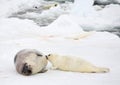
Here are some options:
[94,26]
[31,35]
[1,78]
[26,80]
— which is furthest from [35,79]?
[94,26]

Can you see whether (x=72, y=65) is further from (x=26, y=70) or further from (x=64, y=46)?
(x=64, y=46)

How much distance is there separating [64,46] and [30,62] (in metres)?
1.71

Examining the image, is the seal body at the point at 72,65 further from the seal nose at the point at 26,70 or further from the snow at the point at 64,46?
the seal nose at the point at 26,70

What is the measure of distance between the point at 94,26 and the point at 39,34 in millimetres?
2809

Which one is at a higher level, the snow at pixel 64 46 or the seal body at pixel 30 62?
the seal body at pixel 30 62

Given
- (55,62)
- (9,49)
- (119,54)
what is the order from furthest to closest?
(9,49), (119,54), (55,62)

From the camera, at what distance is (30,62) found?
13.1 feet

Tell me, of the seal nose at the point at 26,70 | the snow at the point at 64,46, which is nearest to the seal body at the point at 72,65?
the snow at the point at 64,46

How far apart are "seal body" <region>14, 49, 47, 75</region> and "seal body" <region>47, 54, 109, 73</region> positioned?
5.8 inches

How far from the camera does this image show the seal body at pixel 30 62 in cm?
395

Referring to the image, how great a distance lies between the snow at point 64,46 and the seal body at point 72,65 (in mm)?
94

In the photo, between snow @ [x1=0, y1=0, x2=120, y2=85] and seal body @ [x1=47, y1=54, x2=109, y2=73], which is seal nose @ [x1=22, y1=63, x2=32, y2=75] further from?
seal body @ [x1=47, y1=54, x2=109, y2=73]

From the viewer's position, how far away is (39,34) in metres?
6.84

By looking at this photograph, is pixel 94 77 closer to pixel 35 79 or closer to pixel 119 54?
pixel 35 79
